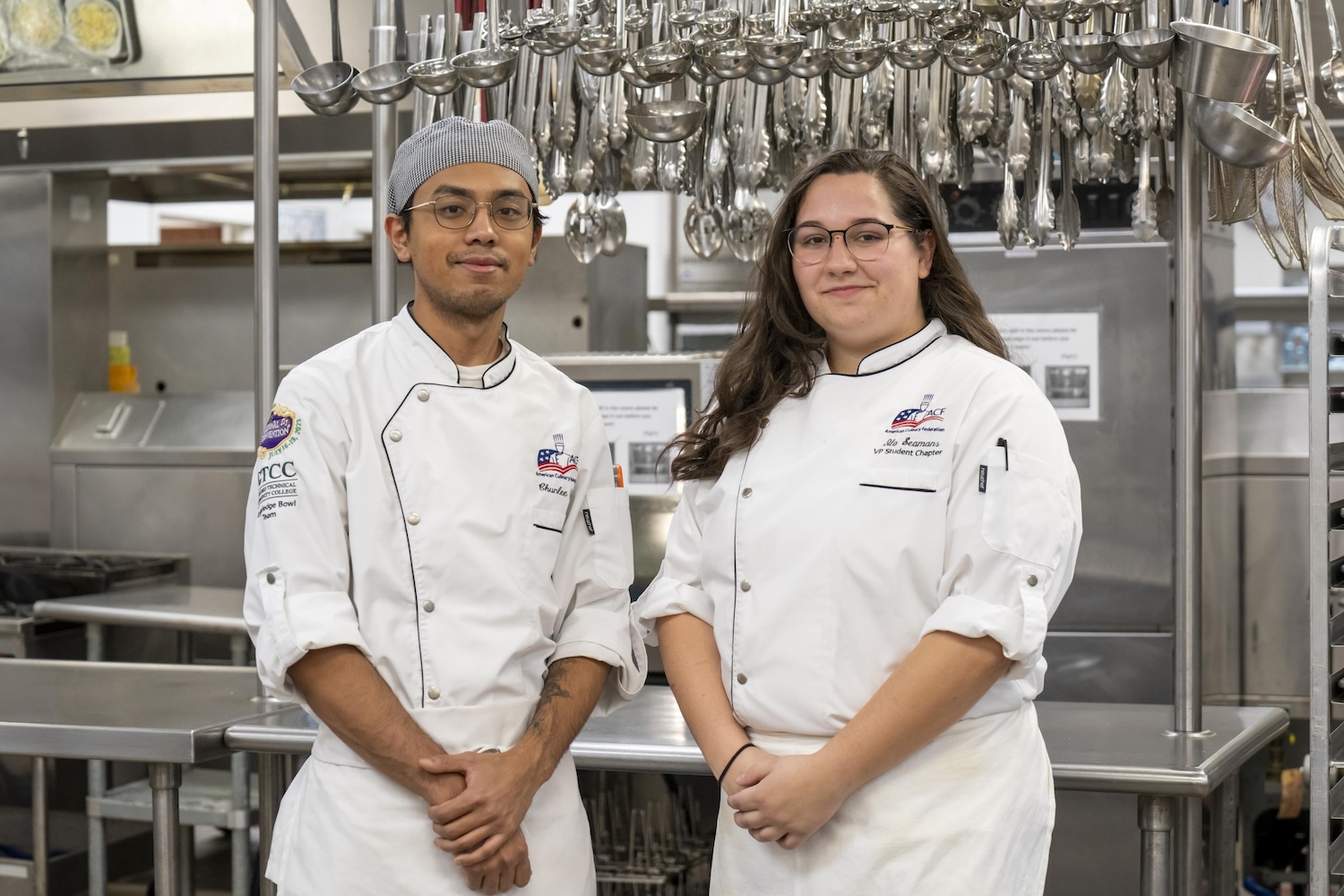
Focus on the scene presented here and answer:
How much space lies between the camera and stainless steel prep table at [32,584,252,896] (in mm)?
2707

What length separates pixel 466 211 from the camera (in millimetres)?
1437

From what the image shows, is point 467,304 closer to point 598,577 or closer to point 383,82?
point 598,577

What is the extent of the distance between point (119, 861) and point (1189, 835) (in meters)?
2.80

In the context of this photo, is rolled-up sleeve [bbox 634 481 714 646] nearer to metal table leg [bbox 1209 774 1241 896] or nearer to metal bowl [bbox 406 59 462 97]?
metal bowl [bbox 406 59 462 97]

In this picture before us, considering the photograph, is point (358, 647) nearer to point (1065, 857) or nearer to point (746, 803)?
point (746, 803)

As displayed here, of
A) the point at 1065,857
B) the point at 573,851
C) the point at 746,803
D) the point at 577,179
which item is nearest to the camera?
the point at 746,803

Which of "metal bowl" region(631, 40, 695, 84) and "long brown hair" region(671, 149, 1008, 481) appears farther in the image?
"metal bowl" region(631, 40, 695, 84)

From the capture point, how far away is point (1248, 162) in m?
1.64

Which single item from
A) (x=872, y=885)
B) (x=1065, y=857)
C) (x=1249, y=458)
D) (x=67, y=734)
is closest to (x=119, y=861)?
(x=67, y=734)

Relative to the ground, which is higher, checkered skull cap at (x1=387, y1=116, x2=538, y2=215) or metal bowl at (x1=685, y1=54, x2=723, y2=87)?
metal bowl at (x1=685, y1=54, x2=723, y2=87)

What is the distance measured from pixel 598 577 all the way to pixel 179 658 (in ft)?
6.82

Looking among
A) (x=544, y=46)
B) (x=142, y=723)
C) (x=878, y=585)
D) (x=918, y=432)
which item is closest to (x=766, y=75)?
(x=544, y=46)

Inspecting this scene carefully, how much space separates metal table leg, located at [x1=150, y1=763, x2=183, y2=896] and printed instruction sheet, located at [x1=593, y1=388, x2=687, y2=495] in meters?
1.25

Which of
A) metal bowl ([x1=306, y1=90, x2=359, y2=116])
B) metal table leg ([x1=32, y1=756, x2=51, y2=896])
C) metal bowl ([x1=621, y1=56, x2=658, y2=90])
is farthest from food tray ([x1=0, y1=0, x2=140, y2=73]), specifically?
metal bowl ([x1=621, y1=56, x2=658, y2=90])
